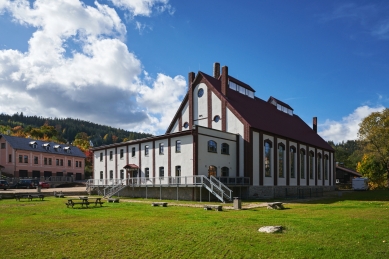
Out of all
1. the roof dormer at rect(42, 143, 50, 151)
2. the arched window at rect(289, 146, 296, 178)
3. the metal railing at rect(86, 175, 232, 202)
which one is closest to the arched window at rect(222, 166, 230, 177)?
the metal railing at rect(86, 175, 232, 202)

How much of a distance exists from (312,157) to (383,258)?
44.9 meters

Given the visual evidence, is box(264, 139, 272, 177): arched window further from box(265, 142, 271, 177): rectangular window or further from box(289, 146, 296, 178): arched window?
box(289, 146, 296, 178): arched window

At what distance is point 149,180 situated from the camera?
38.7 meters

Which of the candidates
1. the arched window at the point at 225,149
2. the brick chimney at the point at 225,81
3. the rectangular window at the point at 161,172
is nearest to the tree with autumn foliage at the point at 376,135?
the brick chimney at the point at 225,81

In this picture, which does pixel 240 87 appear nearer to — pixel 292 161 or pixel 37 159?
pixel 292 161

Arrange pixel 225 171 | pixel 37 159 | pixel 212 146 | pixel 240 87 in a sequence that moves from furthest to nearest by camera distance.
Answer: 1. pixel 37 159
2. pixel 240 87
3. pixel 225 171
4. pixel 212 146

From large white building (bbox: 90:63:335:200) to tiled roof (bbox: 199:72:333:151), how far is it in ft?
0.35

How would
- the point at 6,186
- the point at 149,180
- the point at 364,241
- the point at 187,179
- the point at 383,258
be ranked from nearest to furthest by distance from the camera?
the point at 383,258 → the point at 364,241 → the point at 187,179 → the point at 149,180 → the point at 6,186

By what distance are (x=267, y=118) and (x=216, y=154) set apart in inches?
487

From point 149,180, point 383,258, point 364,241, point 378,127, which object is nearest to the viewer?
point 383,258

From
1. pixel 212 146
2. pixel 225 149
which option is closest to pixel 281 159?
pixel 225 149

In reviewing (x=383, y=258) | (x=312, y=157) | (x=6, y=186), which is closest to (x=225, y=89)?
(x=312, y=157)

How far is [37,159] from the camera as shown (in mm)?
72625

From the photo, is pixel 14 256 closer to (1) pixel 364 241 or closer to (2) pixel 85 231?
(2) pixel 85 231
